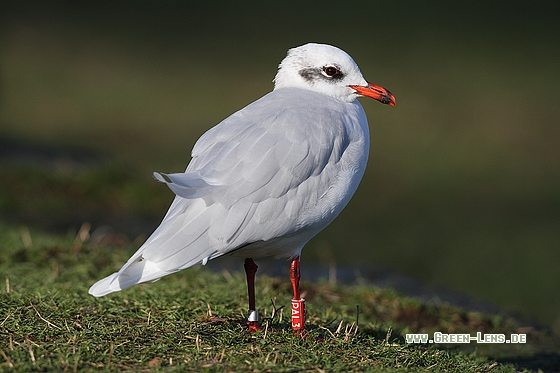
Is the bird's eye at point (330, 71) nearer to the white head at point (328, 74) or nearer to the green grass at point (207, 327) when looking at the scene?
the white head at point (328, 74)

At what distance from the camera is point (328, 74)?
5.07m

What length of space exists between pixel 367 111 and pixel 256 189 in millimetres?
13071

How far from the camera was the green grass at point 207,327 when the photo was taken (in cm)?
383

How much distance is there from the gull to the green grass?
0.27 meters

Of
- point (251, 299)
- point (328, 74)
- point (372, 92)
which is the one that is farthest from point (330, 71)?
point (251, 299)

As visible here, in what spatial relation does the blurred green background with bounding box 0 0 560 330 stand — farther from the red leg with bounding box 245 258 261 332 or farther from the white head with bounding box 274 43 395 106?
the red leg with bounding box 245 258 261 332

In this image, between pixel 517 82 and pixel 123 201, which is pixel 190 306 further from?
pixel 517 82

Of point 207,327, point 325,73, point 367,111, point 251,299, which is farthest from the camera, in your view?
point 367,111

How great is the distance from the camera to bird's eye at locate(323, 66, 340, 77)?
507cm

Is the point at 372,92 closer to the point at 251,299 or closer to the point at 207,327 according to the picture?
the point at 251,299

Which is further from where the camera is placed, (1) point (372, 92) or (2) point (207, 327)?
(1) point (372, 92)

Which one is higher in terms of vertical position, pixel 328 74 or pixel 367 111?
pixel 367 111

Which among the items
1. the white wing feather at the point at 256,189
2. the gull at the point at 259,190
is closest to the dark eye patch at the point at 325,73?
the gull at the point at 259,190

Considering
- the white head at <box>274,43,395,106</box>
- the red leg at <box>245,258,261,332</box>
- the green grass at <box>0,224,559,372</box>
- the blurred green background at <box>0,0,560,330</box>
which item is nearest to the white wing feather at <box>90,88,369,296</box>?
the red leg at <box>245,258,261,332</box>
